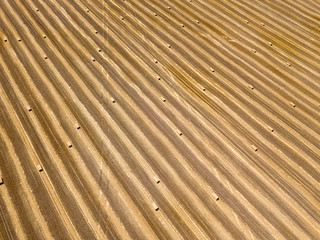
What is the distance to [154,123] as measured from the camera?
1778 centimetres

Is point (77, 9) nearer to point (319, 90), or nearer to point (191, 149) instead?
point (191, 149)

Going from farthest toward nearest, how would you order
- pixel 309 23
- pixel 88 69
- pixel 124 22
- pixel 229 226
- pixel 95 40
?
pixel 309 23 → pixel 124 22 → pixel 95 40 → pixel 88 69 → pixel 229 226

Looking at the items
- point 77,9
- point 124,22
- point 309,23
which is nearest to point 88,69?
point 124,22

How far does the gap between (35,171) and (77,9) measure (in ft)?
61.3

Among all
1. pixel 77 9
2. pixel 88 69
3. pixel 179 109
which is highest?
pixel 77 9

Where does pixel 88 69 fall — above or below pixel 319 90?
above

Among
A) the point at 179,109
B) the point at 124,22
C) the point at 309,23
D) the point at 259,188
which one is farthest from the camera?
the point at 309,23

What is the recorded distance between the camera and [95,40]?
22500mm

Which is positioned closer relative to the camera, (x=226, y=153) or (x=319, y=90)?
(x=226, y=153)

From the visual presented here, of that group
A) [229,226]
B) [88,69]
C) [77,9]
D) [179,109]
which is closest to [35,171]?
[88,69]

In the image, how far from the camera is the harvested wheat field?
547 inches

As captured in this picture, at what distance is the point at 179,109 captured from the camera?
61.4 ft

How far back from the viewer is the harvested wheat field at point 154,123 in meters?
13.9

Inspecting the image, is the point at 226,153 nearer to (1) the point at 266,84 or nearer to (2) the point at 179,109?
(2) the point at 179,109
